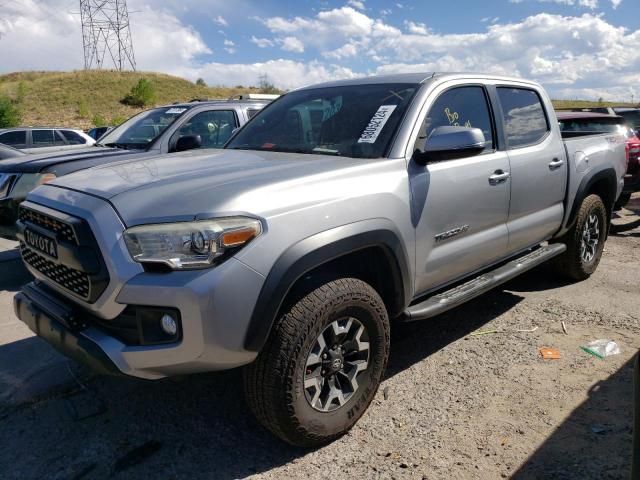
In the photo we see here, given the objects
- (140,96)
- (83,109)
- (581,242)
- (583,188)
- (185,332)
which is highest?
(140,96)

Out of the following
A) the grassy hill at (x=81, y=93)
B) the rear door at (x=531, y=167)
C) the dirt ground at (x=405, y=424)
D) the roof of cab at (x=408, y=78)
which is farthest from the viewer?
the grassy hill at (x=81, y=93)

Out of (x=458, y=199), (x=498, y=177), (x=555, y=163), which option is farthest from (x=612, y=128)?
(x=458, y=199)

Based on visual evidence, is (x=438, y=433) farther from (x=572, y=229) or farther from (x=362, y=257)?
(x=572, y=229)

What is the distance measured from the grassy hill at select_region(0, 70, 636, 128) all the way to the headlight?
138 ft

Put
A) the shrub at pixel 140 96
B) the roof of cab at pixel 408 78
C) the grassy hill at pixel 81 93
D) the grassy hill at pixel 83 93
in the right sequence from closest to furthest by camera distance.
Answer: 1. the roof of cab at pixel 408 78
2. the grassy hill at pixel 83 93
3. the grassy hill at pixel 81 93
4. the shrub at pixel 140 96

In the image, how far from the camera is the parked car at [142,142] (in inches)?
218

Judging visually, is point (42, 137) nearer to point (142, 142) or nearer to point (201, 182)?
point (142, 142)

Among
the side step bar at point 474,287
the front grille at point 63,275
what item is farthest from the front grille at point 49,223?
the side step bar at point 474,287

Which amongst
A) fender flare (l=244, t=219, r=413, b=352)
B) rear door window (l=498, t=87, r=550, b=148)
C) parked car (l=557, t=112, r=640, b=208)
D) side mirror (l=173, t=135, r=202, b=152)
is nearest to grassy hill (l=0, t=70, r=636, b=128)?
parked car (l=557, t=112, r=640, b=208)

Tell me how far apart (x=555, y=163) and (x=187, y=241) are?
3.33m

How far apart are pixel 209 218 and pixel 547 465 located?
6.43ft

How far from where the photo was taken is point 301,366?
246 centimetres

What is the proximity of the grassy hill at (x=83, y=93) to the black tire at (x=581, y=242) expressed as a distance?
128ft

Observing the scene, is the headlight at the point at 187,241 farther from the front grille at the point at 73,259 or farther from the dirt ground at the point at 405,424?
the dirt ground at the point at 405,424
